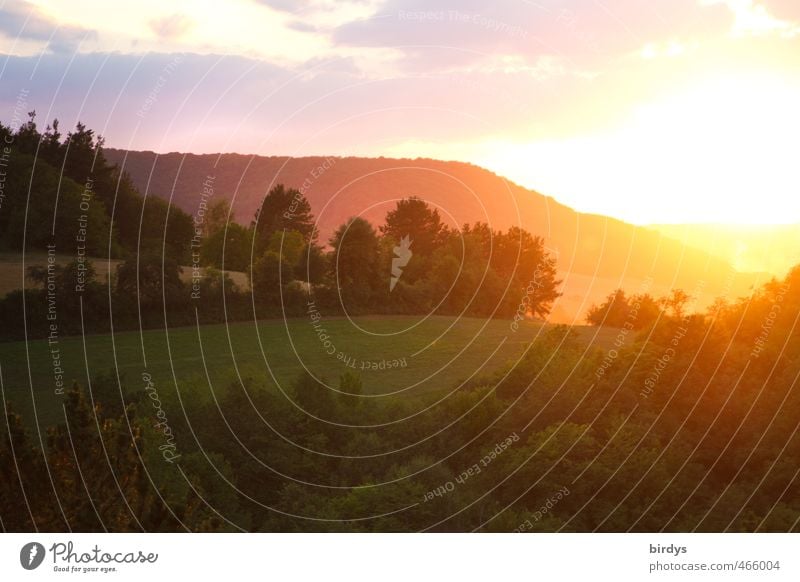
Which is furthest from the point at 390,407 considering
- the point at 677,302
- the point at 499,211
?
the point at 677,302

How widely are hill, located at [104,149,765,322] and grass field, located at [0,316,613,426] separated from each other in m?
2.56

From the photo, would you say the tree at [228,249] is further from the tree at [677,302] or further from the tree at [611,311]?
Result: the tree at [677,302]

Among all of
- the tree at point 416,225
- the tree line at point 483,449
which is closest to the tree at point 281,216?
the tree at point 416,225

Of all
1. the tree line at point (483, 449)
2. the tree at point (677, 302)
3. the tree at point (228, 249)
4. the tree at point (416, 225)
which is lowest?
the tree line at point (483, 449)

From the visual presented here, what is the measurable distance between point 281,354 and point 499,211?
9138 millimetres

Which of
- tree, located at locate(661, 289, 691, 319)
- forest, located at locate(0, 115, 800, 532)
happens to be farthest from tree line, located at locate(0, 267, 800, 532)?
tree, located at locate(661, 289, 691, 319)

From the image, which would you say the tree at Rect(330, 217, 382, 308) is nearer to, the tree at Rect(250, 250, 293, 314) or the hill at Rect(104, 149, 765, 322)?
the hill at Rect(104, 149, 765, 322)

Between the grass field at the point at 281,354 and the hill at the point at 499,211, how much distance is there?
256 centimetres

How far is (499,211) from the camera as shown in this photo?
31203mm

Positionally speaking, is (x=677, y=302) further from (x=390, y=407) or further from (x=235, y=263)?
(x=235, y=263)

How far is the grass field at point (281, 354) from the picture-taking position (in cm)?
2769

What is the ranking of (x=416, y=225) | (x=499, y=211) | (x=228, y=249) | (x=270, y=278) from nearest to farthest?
(x=499, y=211) < (x=270, y=278) < (x=416, y=225) < (x=228, y=249)

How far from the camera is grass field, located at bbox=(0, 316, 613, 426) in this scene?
2769cm

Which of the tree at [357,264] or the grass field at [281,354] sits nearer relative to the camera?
the grass field at [281,354]
